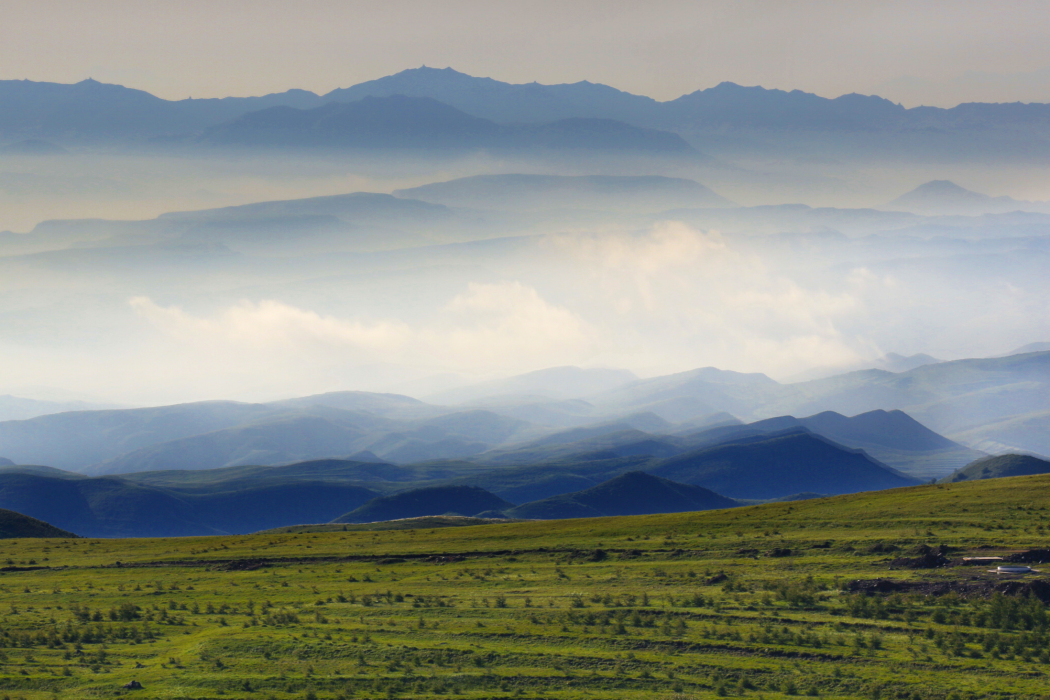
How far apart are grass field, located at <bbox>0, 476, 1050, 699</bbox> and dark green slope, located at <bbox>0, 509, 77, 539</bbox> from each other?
71.9 meters

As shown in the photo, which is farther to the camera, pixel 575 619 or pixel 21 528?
pixel 21 528

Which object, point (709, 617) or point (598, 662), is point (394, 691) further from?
point (709, 617)

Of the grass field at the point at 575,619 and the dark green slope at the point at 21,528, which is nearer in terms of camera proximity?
the grass field at the point at 575,619

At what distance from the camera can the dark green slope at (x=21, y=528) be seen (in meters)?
140

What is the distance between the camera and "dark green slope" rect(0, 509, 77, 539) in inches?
5522

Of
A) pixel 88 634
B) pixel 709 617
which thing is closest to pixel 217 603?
pixel 88 634

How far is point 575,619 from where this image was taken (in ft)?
154

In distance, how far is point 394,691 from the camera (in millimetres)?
37906

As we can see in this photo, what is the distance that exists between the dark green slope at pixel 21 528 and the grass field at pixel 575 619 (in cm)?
7193

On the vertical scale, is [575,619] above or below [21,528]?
above

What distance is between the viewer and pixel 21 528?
143 meters

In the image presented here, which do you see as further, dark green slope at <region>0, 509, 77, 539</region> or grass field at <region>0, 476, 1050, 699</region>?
dark green slope at <region>0, 509, 77, 539</region>

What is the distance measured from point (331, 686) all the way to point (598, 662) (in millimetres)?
12388

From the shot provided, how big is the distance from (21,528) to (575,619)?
430ft
